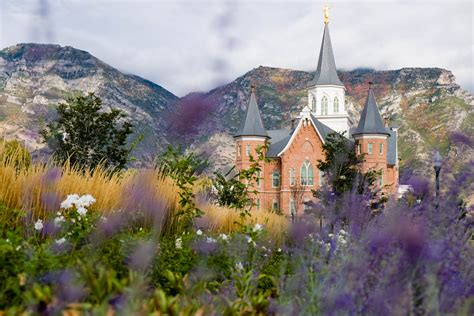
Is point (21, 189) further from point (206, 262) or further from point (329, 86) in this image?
point (329, 86)

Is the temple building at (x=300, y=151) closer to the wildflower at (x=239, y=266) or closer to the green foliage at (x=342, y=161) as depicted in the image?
the green foliage at (x=342, y=161)

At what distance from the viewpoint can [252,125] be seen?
158ft

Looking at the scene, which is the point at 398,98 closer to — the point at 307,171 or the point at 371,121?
the point at 371,121

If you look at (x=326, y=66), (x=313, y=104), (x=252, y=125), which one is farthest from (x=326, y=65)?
(x=252, y=125)

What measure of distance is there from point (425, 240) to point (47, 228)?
3306 mm

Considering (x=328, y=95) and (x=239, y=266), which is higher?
(x=328, y=95)

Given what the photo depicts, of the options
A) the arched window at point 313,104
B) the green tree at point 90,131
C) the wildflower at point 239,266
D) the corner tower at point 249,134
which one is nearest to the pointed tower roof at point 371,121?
the corner tower at point 249,134

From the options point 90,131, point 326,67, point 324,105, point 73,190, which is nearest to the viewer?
point 73,190

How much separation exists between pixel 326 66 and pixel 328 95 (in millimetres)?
3143

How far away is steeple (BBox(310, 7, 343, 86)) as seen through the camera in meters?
58.4

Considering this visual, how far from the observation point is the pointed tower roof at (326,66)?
58375 millimetres

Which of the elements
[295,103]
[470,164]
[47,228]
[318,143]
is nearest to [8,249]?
[47,228]

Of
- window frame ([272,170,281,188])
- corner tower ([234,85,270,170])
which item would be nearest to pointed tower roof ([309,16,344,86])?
corner tower ([234,85,270,170])

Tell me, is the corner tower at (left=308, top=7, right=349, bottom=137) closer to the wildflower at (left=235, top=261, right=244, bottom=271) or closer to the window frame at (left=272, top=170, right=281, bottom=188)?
the window frame at (left=272, top=170, right=281, bottom=188)
